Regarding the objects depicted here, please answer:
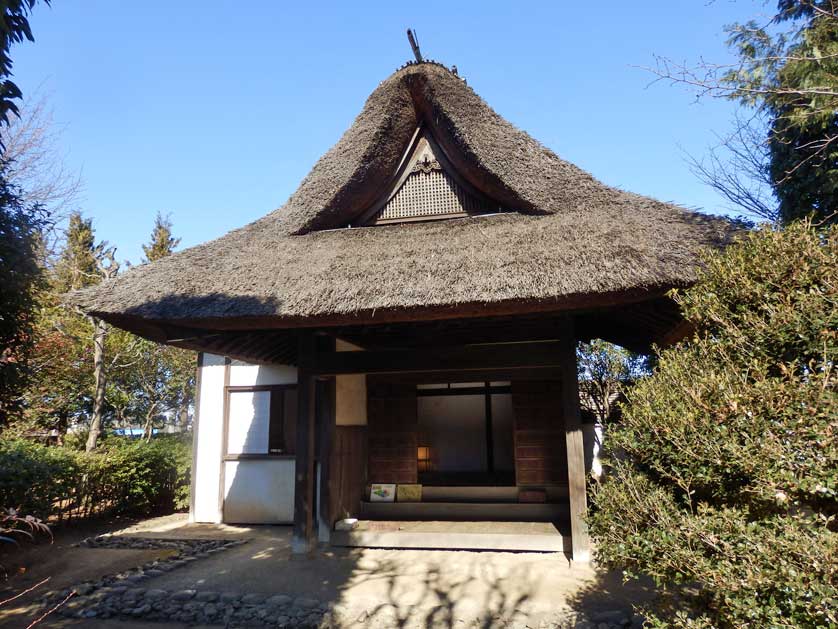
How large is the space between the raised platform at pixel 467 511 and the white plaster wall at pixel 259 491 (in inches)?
59.5

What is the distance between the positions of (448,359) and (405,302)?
4.50 feet

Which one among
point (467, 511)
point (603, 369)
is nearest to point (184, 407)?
point (603, 369)

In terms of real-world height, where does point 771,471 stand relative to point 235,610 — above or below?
above

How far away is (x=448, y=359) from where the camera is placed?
222 inches

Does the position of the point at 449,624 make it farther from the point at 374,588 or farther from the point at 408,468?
the point at 408,468

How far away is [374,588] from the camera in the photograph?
4637mm

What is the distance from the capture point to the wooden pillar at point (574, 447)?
5180mm

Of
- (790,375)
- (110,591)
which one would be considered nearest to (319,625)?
(110,591)

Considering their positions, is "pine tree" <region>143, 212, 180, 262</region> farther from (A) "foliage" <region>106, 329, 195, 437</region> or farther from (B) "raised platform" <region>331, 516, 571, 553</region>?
(B) "raised platform" <region>331, 516, 571, 553</region>

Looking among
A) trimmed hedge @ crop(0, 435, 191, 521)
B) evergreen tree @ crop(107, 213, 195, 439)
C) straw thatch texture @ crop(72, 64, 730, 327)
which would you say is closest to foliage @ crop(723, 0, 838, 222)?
straw thatch texture @ crop(72, 64, 730, 327)

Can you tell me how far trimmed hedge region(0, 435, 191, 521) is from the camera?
664 cm

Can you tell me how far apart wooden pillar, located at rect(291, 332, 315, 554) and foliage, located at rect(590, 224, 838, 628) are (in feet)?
11.6

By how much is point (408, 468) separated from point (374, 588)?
9.82 ft

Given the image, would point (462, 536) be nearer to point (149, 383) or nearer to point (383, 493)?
point (383, 493)
